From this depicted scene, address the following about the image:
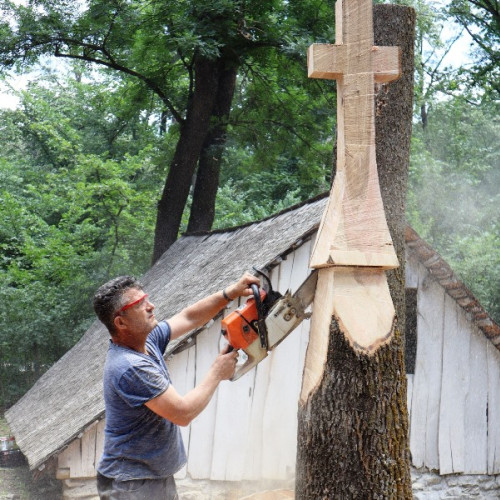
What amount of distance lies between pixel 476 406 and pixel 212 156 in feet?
23.1

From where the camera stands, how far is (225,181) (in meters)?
23.2

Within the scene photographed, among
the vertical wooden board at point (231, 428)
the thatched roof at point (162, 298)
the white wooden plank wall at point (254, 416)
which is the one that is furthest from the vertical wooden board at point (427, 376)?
the vertical wooden board at point (231, 428)

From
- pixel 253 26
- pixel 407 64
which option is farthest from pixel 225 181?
pixel 407 64

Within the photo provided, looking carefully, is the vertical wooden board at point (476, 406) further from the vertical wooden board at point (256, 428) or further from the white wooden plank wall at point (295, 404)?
the vertical wooden board at point (256, 428)

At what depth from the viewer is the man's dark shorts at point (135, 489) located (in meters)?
3.76

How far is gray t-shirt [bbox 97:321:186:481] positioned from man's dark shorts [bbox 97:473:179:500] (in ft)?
0.12

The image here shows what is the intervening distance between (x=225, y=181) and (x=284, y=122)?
9.31m

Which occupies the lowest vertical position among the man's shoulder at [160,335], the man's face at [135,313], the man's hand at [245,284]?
the man's shoulder at [160,335]

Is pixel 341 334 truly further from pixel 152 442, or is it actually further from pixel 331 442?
pixel 152 442

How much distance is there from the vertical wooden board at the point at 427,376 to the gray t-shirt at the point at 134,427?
4.64 meters

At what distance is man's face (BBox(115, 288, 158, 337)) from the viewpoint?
3682 millimetres

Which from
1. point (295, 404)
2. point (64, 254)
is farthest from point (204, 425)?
point (64, 254)

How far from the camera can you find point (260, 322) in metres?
3.69

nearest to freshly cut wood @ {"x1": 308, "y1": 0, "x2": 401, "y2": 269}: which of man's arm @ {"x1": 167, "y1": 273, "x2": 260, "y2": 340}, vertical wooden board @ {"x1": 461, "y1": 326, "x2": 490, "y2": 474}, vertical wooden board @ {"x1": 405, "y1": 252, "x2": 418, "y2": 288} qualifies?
man's arm @ {"x1": 167, "y1": 273, "x2": 260, "y2": 340}
